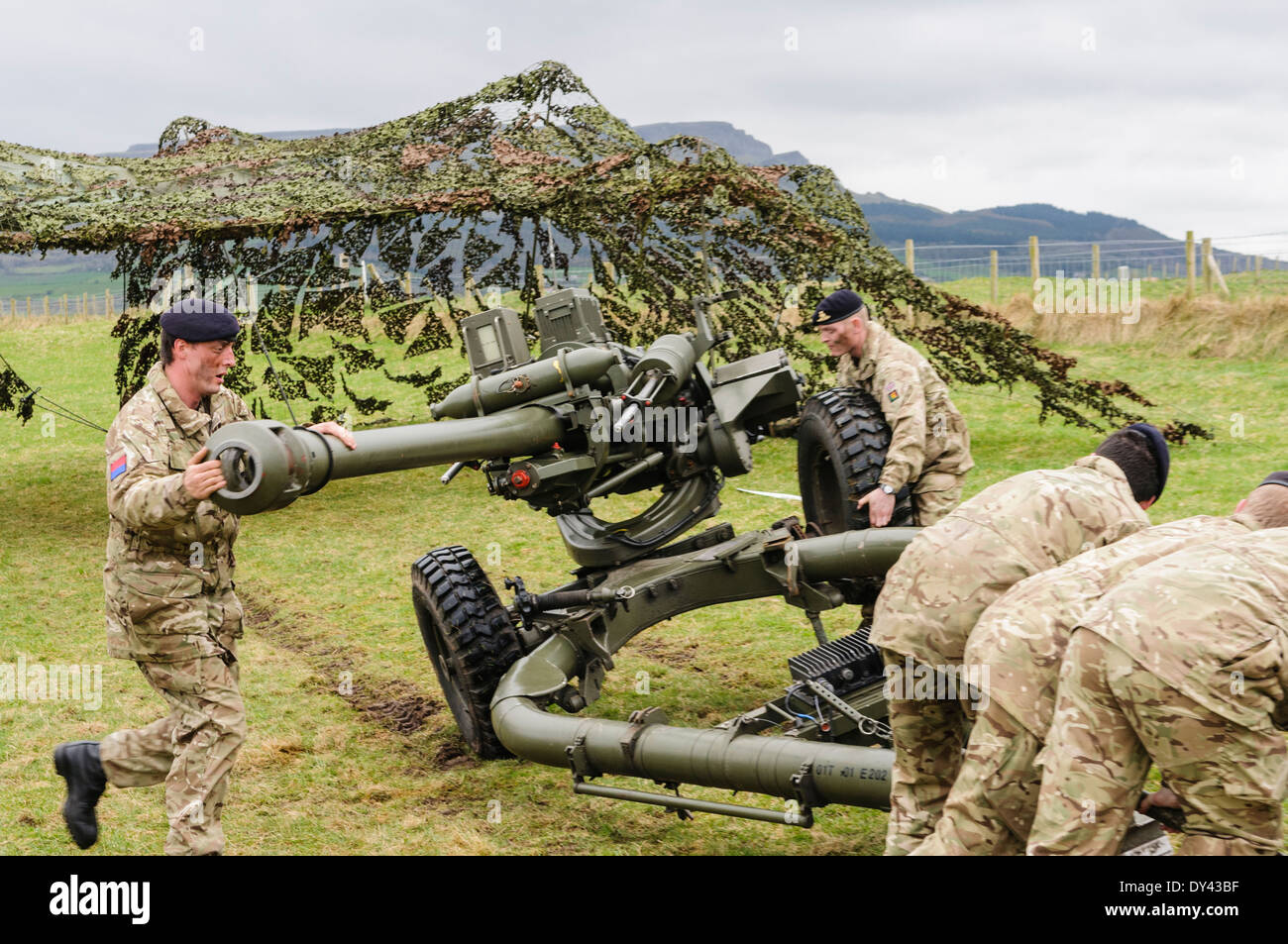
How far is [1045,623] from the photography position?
404 cm

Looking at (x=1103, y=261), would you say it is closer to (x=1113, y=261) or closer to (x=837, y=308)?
(x=1113, y=261)

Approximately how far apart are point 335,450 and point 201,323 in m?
0.70

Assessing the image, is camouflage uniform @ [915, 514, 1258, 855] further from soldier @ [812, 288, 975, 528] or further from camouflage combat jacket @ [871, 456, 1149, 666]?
soldier @ [812, 288, 975, 528]

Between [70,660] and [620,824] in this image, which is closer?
[620,824]

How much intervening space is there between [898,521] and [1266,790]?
3.84m

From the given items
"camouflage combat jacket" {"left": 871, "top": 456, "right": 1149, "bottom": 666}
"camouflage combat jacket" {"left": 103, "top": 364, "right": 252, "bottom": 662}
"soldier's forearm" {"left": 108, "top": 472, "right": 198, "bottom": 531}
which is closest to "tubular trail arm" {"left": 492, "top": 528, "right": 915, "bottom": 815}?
"camouflage combat jacket" {"left": 871, "top": 456, "right": 1149, "bottom": 666}

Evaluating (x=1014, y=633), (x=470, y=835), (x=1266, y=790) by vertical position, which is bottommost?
(x=470, y=835)

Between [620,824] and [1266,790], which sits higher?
[1266,790]

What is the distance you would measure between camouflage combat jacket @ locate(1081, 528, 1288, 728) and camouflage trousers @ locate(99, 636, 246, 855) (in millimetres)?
3312

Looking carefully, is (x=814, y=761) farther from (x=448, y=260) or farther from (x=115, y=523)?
(x=448, y=260)

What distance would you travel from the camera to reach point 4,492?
596 inches

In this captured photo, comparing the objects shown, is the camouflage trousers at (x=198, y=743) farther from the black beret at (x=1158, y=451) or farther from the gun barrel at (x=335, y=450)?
the black beret at (x=1158, y=451)

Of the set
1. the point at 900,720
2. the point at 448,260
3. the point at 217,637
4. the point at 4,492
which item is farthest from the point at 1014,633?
the point at 4,492

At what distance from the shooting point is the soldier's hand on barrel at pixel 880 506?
720 centimetres
